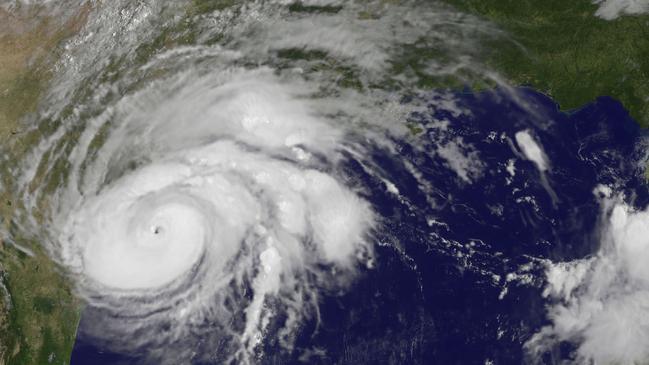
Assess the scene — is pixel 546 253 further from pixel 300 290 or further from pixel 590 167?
pixel 300 290

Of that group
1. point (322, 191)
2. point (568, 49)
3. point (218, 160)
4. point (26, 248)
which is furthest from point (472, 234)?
point (26, 248)

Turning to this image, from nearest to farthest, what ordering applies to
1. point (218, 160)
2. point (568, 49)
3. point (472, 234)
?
1. point (472, 234)
2. point (218, 160)
3. point (568, 49)

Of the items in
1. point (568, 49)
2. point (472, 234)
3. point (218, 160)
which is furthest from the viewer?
point (568, 49)

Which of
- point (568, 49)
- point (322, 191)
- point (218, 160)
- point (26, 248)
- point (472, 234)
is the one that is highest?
point (568, 49)

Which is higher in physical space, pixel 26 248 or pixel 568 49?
pixel 568 49

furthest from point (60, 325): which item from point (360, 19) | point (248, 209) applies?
point (360, 19)

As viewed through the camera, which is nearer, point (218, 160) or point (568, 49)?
point (218, 160)

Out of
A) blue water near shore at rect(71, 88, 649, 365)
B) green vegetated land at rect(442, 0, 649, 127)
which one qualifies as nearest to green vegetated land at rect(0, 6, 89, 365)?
blue water near shore at rect(71, 88, 649, 365)

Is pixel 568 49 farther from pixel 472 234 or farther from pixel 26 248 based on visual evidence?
pixel 26 248
